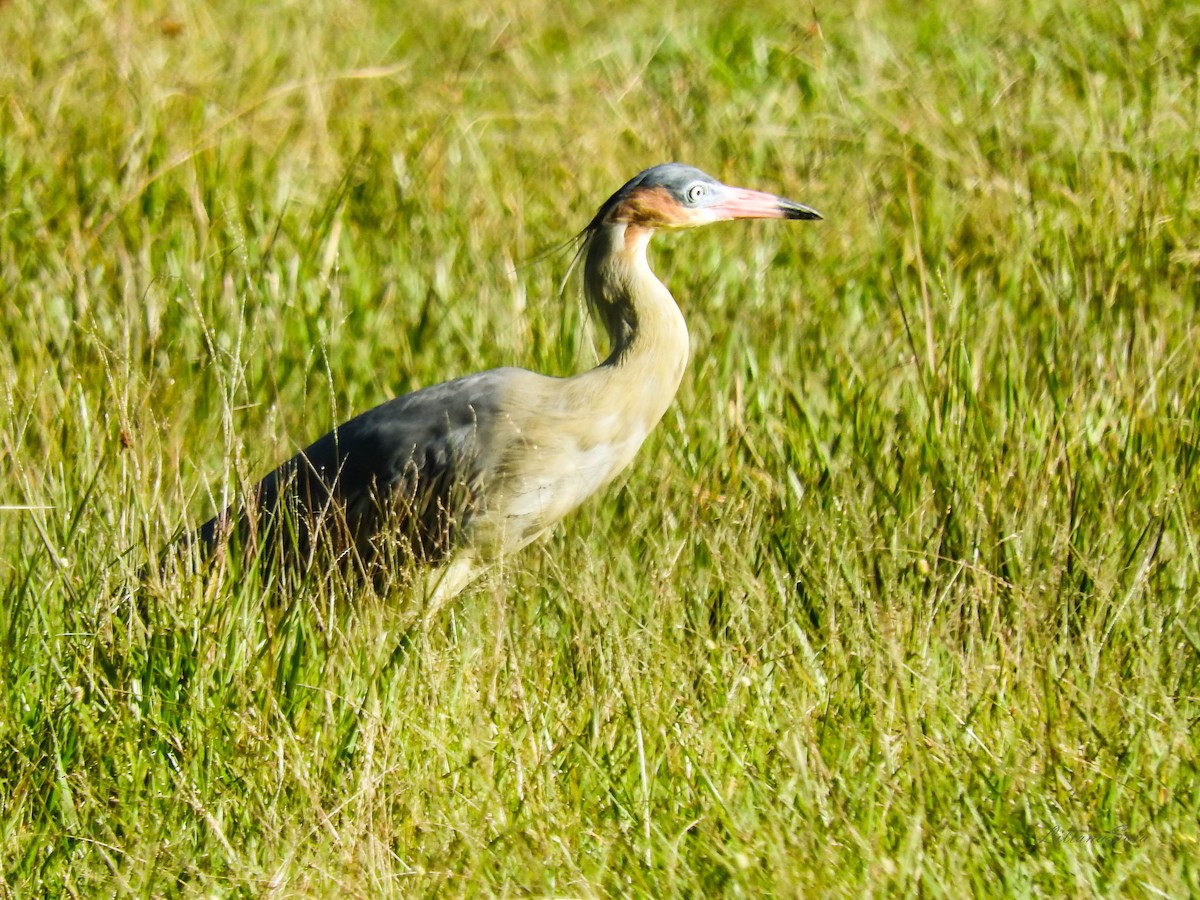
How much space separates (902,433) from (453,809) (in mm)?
1740

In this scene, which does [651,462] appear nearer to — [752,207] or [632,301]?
[632,301]

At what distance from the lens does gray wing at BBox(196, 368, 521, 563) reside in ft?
13.1

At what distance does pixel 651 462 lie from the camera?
170 inches

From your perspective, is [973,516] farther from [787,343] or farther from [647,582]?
[787,343]

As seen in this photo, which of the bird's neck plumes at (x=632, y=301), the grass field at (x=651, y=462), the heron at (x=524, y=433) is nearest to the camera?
the grass field at (x=651, y=462)

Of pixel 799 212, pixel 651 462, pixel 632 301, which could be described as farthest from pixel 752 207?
pixel 651 462

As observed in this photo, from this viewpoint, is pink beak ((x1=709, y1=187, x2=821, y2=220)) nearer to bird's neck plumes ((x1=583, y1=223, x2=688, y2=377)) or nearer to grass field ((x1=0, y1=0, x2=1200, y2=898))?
bird's neck plumes ((x1=583, y1=223, x2=688, y2=377))

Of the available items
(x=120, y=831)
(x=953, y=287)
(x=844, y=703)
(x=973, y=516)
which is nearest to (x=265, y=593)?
(x=120, y=831)

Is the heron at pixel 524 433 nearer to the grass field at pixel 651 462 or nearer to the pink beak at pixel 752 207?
the pink beak at pixel 752 207

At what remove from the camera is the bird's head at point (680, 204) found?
4.13 m

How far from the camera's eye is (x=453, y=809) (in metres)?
2.74

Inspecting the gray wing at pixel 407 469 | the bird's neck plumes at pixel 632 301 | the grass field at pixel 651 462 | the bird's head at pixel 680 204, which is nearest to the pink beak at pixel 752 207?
the bird's head at pixel 680 204

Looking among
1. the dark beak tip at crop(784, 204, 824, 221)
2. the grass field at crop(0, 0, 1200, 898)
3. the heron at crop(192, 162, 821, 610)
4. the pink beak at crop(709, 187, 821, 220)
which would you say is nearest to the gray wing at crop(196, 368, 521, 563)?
the heron at crop(192, 162, 821, 610)

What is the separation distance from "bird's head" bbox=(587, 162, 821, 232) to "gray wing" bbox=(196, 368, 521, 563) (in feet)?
1.64
